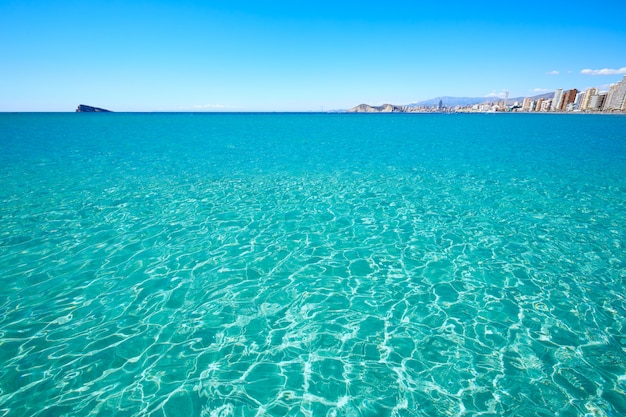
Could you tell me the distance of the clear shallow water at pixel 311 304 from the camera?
5.00 meters

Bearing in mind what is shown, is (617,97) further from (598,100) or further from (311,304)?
(311,304)

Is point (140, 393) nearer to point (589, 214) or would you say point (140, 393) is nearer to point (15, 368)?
point (15, 368)

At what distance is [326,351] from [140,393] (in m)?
3.31

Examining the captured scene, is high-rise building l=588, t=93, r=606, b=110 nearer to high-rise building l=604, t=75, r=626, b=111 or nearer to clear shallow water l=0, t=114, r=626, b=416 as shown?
high-rise building l=604, t=75, r=626, b=111

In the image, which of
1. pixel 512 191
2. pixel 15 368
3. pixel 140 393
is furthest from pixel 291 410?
pixel 512 191

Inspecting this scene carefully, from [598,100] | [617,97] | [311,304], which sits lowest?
[311,304]

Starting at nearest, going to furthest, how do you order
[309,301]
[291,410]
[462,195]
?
[291,410]
[309,301]
[462,195]

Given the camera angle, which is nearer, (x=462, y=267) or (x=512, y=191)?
(x=462, y=267)

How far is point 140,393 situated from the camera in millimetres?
4973

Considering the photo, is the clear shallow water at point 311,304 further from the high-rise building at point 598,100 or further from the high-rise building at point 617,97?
the high-rise building at point 598,100

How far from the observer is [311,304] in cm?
725

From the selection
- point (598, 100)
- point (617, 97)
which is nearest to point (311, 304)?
point (617, 97)

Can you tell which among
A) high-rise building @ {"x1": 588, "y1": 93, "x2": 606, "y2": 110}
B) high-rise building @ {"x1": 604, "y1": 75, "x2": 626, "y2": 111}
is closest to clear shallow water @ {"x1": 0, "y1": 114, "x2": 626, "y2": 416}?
high-rise building @ {"x1": 604, "y1": 75, "x2": 626, "y2": 111}

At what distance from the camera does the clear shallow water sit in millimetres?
5004
